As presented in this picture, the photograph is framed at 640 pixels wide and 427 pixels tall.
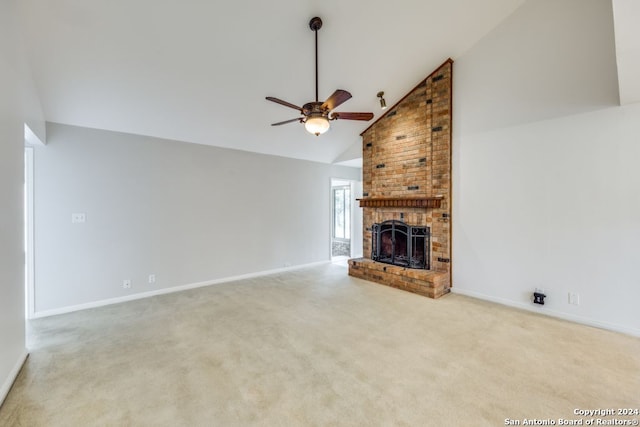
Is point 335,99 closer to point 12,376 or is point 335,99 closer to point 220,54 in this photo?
point 220,54

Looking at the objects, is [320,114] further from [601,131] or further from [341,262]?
[341,262]

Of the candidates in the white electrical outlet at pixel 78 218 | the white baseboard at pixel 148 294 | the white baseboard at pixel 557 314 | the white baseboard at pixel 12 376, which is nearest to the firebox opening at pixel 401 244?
the white baseboard at pixel 557 314

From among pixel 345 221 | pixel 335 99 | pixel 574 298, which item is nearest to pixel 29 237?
pixel 335 99

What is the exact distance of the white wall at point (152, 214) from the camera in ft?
11.5

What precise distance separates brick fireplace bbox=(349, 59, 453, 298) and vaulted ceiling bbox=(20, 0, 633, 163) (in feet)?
1.52

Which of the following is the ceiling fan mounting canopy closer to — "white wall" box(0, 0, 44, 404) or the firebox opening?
"white wall" box(0, 0, 44, 404)

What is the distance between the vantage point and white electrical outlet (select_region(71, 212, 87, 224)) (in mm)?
3600

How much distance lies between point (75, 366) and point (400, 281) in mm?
3952

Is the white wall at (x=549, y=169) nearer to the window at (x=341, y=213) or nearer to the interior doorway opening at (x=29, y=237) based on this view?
the window at (x=341, y=213)

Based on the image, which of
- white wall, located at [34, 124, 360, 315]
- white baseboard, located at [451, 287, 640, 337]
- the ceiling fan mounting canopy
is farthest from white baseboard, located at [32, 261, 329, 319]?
the ceiling fan mounting canopy

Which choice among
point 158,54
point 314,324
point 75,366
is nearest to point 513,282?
point 314,324

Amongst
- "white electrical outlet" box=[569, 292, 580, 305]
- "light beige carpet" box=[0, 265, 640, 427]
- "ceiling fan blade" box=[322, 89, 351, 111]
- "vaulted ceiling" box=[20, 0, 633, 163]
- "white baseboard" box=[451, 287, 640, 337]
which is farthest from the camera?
"white electrical outlet" box=[569, 292, 580, 305]

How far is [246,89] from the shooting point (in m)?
3.69

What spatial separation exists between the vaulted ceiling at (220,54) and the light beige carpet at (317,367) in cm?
266
